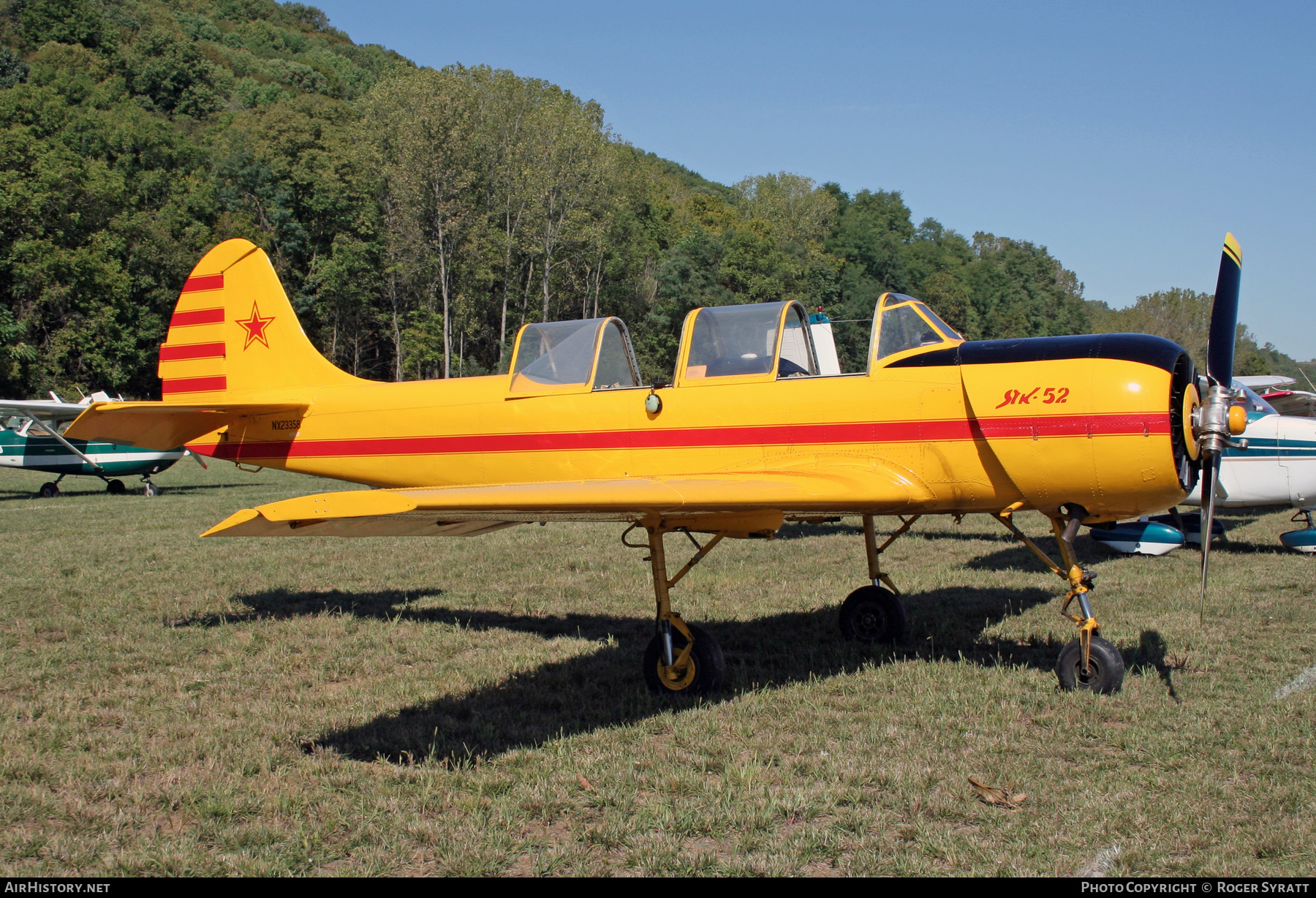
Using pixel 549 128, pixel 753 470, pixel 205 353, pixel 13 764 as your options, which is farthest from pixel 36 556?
pixel 549 128

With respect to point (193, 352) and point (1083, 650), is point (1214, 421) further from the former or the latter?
point (193, 352)

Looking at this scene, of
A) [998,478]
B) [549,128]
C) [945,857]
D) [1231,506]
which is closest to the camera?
[945,857]

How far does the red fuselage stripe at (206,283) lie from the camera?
8.51 metres

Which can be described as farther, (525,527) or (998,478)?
(525,527)

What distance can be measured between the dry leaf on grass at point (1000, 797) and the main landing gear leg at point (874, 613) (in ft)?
8.75

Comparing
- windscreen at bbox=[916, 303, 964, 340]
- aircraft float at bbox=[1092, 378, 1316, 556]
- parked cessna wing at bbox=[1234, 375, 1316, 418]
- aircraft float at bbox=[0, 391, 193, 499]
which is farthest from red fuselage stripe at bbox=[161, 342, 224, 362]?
parked cessna wing at bbox=[1234, 375, 1316, 418]

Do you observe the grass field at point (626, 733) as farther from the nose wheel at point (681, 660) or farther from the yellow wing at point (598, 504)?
the yellow wing at point (598, 504)

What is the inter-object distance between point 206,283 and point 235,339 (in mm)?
687

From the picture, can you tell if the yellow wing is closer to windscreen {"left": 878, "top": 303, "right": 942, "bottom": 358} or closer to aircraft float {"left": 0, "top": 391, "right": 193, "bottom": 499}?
windscreen {"left": 878, "top": 303, "right": 942, "bottom": 358}

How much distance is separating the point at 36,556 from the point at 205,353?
439 cm

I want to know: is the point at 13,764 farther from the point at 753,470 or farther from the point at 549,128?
the point at 549,128

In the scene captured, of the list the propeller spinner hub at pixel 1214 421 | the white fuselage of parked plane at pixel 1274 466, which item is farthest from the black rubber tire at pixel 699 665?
the white fuselage of parked plane at pixel 1274 466

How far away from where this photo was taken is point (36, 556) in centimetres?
1066

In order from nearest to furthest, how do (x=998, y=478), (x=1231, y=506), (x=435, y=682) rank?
1. (x=998, y=478)
2. (x=435, y=682)
3. (x=1231, y=506)
